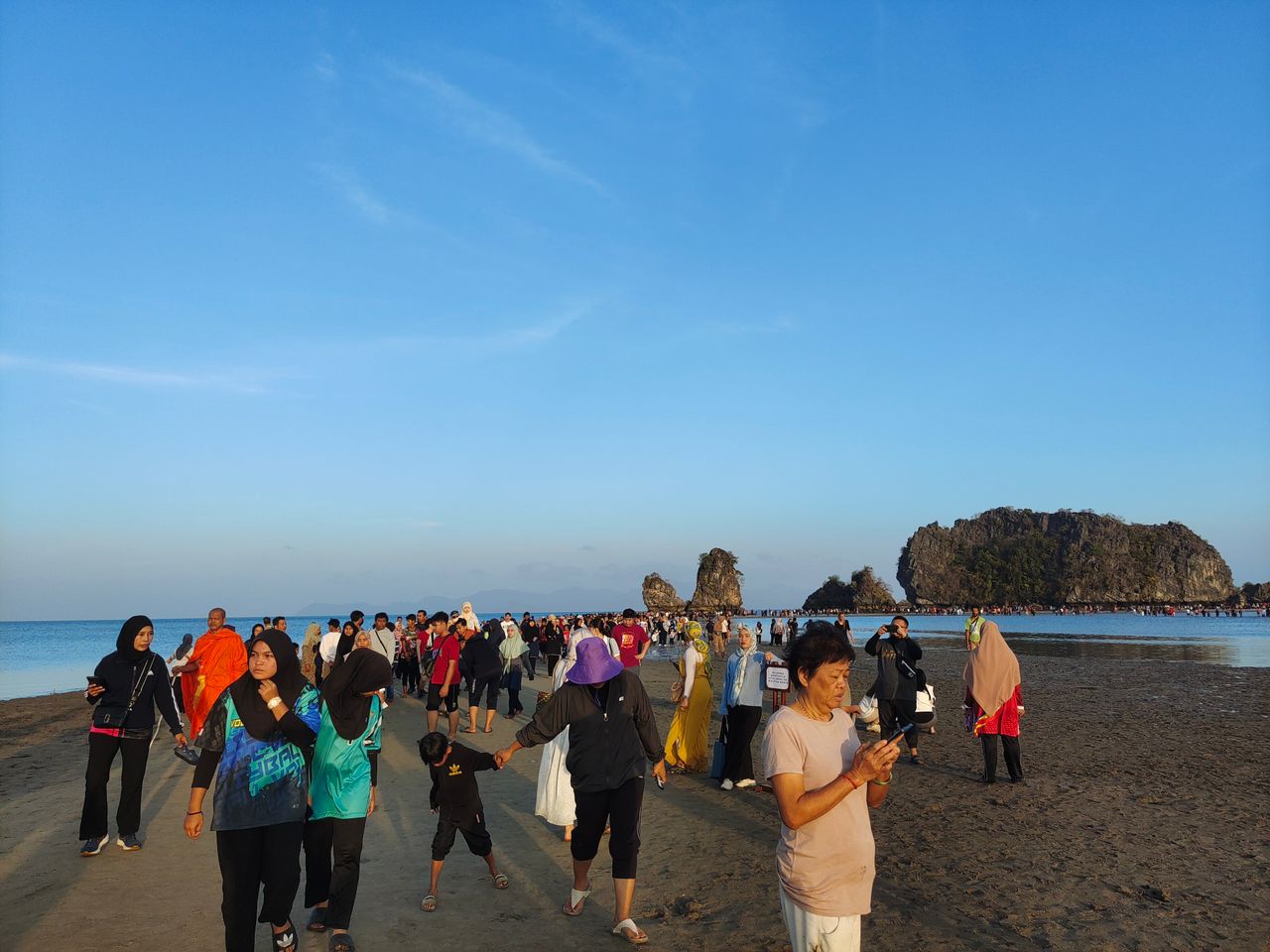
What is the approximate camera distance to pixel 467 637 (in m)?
13.4

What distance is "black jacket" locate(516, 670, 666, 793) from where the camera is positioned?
17.5 feet

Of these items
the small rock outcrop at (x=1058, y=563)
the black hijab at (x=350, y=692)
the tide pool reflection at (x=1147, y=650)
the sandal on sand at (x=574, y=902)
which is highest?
the small rock outcrop at (x=1058, y=563)

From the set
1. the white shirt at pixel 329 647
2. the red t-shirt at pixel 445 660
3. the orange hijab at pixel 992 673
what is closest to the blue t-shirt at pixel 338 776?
the orange hijab at pixel 992 673

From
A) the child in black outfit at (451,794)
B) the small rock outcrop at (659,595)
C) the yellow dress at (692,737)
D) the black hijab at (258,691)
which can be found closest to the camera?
the black hijab at (258,691)

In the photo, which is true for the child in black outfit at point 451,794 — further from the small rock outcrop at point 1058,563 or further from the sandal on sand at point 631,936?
the small rock outcrop at point 1058,563

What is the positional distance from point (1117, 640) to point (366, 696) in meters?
50.9

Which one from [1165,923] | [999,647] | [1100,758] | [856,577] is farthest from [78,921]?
[856,577]

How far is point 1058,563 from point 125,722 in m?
182

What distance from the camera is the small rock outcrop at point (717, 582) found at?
427 ft

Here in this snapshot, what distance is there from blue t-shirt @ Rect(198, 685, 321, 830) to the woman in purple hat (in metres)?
1.32

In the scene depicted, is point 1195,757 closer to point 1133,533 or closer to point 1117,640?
point 1117,640

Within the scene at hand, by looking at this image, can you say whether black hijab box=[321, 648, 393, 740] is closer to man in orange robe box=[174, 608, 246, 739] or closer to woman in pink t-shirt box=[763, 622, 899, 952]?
woman in pink t-shirt box=[763, 622, 899, 952]

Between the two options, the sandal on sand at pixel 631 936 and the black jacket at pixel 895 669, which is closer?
the sandal on sand at pixel 631 936

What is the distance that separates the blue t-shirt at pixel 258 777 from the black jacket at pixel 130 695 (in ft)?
10.0
